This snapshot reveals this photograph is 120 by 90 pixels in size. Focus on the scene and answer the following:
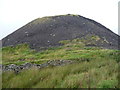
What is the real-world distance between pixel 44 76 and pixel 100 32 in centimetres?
3542

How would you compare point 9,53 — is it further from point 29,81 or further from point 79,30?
point 29,81

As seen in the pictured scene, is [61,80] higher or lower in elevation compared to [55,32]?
lower

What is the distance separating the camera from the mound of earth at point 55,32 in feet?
129

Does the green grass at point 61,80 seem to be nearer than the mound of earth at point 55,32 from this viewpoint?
Yes

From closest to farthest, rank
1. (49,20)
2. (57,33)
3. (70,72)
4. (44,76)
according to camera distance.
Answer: (44,76) → (70,72) → (57,33) → (49,20)

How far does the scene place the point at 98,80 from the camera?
7453 millimetres

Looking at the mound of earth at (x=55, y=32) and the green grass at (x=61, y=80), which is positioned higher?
the mound of earth at (x=55, y=32)

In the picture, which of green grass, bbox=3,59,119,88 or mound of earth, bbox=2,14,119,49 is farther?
mound of earth, bbox=2,14,119,49

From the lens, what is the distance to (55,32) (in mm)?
41781

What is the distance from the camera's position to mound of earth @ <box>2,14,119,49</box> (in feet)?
129

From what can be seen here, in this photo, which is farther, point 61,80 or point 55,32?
point 55,32

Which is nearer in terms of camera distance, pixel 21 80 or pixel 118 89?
pixel 118 89

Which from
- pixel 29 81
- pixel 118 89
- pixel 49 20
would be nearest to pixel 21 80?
pixel 29 81

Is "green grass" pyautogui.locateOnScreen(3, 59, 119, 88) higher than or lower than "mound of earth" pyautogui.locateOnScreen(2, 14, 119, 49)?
lower
